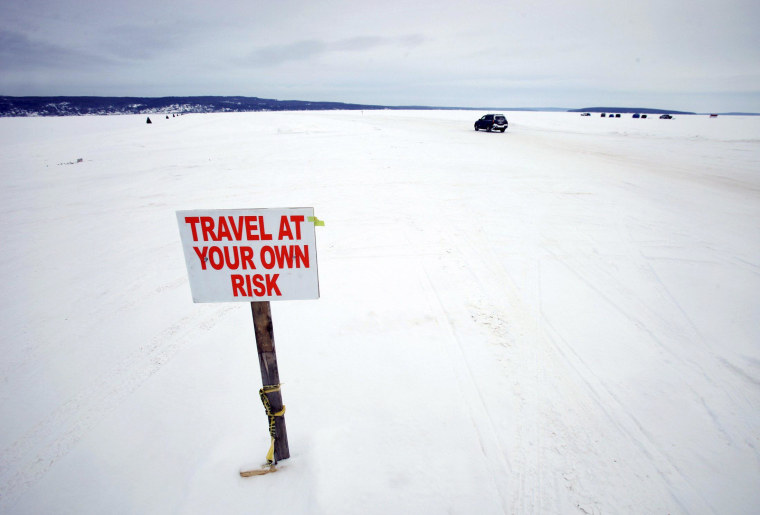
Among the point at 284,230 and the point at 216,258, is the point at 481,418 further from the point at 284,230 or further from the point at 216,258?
the point at 216,258

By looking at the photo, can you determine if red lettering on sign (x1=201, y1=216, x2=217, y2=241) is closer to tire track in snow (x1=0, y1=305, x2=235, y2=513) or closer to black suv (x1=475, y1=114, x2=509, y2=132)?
tire track in snow (x1=0, y1=305, x2=235, y2=513)

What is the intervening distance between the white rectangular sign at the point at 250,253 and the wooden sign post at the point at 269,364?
0.51 ft

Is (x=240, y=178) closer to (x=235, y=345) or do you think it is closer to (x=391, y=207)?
(x=391, y=207)

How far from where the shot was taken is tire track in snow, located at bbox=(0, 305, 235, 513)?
2.56 metres

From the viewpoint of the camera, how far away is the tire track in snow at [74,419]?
256 cm

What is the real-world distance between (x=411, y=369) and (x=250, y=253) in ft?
7.22

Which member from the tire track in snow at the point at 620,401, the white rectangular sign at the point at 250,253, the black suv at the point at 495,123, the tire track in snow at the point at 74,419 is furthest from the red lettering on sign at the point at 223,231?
the black suv at the point at 495,123

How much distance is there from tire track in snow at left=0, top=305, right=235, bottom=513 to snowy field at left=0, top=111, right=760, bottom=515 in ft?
0.06

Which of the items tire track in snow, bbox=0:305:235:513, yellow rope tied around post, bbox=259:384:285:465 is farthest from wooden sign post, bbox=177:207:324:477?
tire track in snow, bbox=0:305:235:513

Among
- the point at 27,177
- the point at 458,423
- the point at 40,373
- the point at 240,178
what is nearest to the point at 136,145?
the point at 27,177

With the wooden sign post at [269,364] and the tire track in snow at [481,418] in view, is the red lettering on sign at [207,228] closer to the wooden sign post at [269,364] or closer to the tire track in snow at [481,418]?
the wooden sign post at [269,364]

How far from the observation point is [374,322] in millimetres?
4180

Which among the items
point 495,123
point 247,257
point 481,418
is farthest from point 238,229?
point 495,123

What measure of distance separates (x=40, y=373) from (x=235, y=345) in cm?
190
